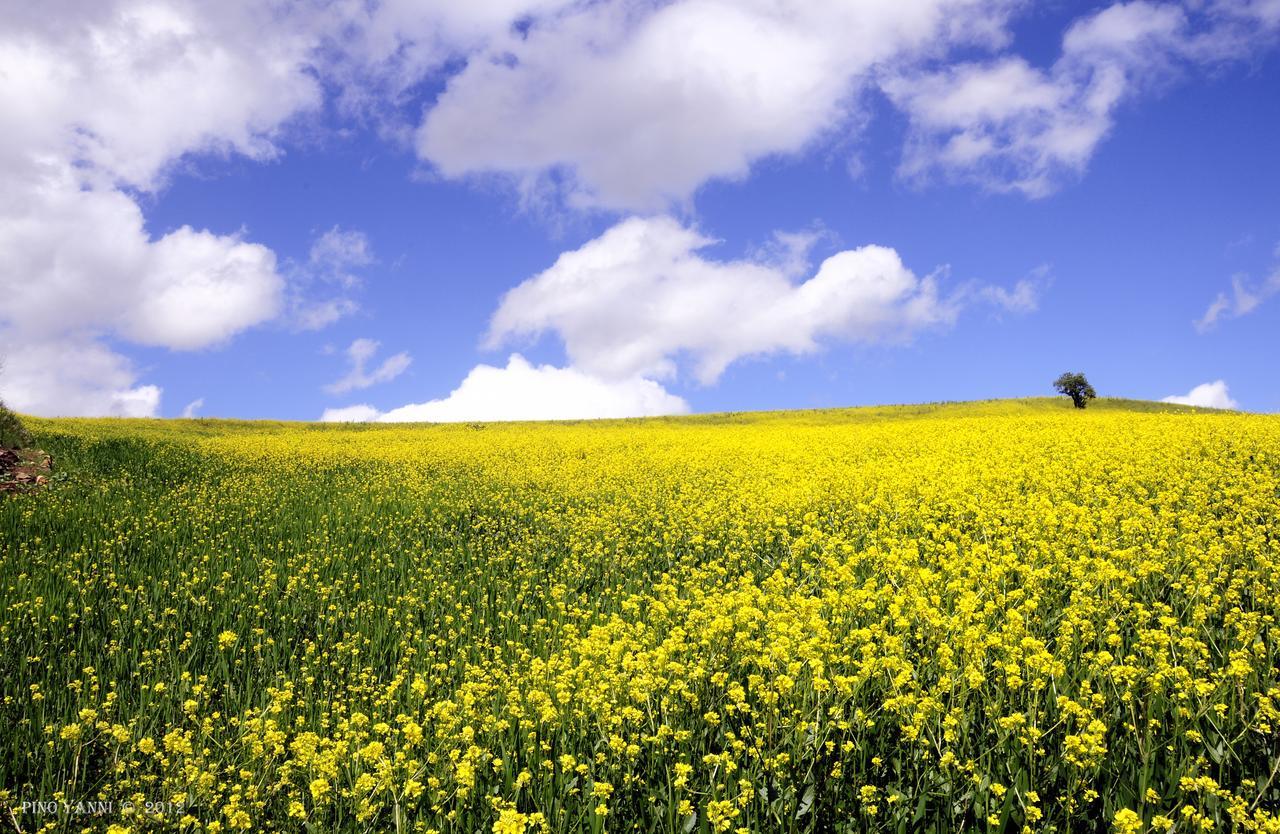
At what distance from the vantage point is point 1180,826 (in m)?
3.64

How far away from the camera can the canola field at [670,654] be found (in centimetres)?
436

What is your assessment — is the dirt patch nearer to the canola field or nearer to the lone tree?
the canola field

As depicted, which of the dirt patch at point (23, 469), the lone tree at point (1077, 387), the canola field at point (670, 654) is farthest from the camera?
the lone tree at point (1077, 387)

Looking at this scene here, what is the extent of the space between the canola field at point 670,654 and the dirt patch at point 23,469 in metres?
0.74

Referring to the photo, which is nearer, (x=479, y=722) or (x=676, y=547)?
(x=479, y=722)

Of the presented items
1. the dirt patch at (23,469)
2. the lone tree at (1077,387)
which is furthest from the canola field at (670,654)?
the lone tree at (1077,387)

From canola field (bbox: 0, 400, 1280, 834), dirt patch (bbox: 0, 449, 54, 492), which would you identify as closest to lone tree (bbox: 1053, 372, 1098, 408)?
canola field (bbox: 0, 400, 1280, 834)

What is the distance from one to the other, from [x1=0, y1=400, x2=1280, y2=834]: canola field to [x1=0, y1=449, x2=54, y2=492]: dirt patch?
2.42 ft

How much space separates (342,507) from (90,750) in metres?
10.2

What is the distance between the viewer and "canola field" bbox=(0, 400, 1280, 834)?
436cm

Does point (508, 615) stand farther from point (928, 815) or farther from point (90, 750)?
point (928, 815)

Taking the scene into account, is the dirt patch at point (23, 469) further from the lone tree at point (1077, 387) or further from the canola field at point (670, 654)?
the lone tree at point (1077, 387)

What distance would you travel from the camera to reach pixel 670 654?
249 inches

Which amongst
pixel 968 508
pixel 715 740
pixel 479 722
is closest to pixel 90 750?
pixel 479 722
